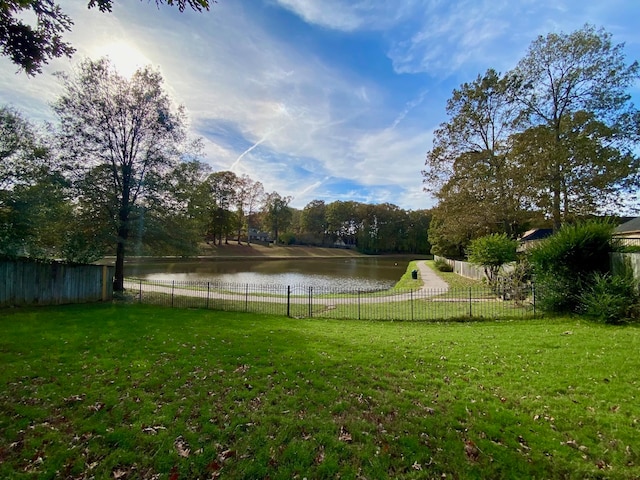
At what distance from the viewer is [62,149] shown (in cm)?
1353

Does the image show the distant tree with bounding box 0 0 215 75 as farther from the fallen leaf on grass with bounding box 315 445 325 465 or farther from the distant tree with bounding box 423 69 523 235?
the distant tree with bounding box 423 69 523 235

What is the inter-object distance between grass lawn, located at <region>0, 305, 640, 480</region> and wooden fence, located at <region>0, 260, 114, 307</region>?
506 centimetres

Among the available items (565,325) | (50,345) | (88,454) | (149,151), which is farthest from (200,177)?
(565,325)

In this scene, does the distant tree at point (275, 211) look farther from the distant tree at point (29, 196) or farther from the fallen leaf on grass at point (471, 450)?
the fallen leaf on grass at point (471, 450)

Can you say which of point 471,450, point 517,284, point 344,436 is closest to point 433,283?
point 517,284

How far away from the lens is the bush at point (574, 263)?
31.2ft

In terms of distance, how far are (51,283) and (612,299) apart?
17826 mm

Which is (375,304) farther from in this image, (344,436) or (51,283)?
(51,283)

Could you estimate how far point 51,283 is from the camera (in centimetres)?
1109

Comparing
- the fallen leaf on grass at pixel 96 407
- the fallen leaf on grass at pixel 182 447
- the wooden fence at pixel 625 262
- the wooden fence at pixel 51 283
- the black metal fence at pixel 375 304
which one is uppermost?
the wooden fence at pixel 625 262

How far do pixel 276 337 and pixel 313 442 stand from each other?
3876mm

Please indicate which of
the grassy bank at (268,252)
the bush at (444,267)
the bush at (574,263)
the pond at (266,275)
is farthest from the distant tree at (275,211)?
the bush at (574,263)

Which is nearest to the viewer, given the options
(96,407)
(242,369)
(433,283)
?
(96,407)

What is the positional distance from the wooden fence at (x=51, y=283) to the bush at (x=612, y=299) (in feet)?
55.9
